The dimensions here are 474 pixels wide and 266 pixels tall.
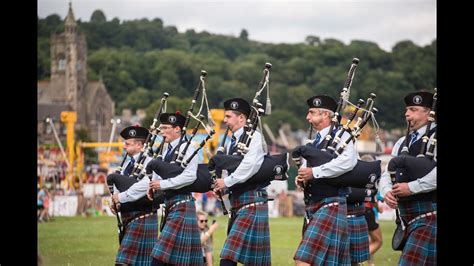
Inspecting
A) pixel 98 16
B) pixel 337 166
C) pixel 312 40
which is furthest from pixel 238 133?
pixel 312 40

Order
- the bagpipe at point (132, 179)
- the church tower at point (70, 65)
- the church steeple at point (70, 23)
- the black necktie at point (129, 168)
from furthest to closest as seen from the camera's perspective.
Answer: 1. the church steeple at point (70, 23)
2. the church tower at point (70, 65)
3. the black necktie at point (129, 168)
4. the bagpipe at point (132, 179)

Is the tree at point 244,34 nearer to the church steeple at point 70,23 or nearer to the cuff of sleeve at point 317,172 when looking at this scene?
the church steeple at point 70,23

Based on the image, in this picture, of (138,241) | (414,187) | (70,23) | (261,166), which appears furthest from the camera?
(70,23)

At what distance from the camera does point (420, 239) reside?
28.7ft

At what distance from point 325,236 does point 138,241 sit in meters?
2.72

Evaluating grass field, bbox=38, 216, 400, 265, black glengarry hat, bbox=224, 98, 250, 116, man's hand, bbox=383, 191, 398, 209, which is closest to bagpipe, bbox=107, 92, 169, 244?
black glengarry hat, bbox=224, 98, 250, 116

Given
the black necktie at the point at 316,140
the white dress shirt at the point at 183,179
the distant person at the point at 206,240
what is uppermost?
the black necktie at the point at 316,140

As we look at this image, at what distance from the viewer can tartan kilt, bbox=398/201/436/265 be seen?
28.6ft

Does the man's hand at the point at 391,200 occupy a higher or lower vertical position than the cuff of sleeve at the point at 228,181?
lower

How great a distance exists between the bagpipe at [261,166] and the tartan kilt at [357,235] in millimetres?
1634

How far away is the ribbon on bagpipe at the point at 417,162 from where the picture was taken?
8.70m

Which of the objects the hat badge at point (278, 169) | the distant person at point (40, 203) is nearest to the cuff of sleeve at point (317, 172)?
the hat badge at point (278, 169)

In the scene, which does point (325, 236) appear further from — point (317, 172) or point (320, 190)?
point (317, 172)

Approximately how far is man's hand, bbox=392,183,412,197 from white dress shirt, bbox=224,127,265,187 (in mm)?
1659
